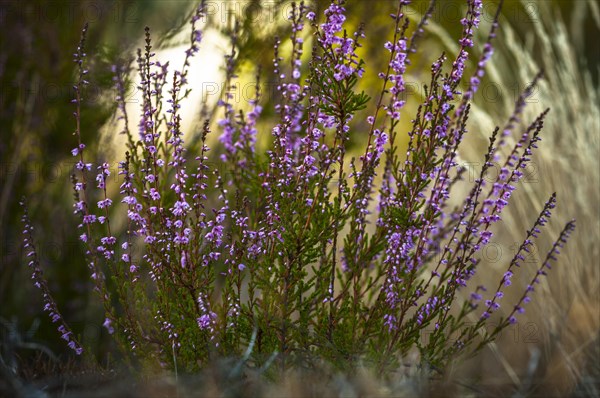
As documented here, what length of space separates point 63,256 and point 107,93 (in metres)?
0.95

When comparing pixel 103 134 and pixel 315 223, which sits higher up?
pixel 103 134

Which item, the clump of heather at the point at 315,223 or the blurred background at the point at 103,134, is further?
the blurred background at the point at 103,134

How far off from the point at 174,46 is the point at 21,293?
1650 millimetres

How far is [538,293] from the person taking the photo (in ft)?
11.7

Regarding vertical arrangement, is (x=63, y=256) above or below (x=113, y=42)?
below

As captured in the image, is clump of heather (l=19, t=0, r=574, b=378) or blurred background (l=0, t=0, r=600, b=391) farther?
blurred background (l=0, t=0, r=600, b=391)

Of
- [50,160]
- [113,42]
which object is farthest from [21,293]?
[113,42]

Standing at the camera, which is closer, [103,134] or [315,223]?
[315,223]

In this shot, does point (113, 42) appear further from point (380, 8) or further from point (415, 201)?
point (415, 201)

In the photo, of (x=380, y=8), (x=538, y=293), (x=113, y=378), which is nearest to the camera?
(x=113, y=378)

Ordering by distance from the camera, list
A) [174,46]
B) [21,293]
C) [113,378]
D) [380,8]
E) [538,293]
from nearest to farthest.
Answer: [113,378]
[174,46]
[538,293]
[21,293]
[380,8]

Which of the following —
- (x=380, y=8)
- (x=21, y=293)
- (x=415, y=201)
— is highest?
(x=380, y=8)

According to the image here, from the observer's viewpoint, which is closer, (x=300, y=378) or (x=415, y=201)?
(x=300, y=378)

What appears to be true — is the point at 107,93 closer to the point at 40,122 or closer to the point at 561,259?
the point at 40,122
